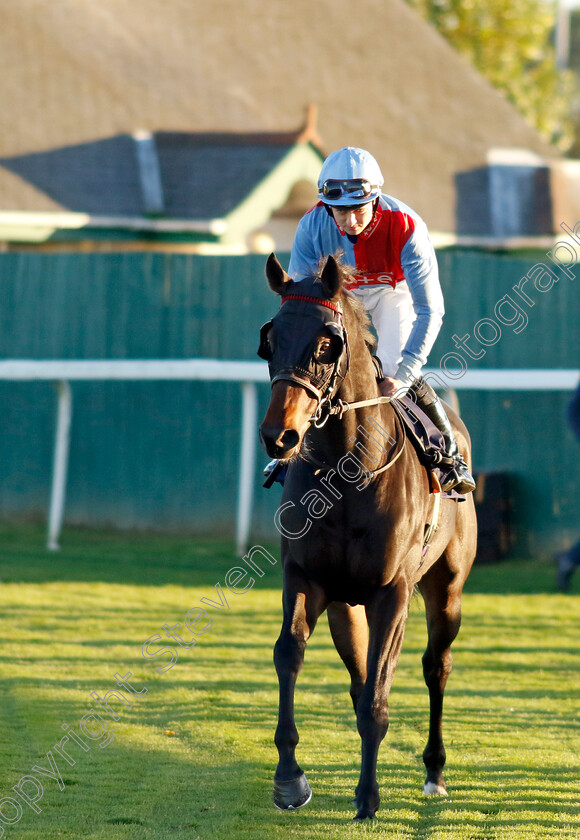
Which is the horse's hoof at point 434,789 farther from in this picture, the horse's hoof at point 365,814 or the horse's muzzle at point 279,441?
the horse's muzzle at point 279,441

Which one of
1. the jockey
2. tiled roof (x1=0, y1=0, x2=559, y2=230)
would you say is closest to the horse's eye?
the jockey

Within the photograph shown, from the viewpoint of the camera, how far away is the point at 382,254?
4.87 meters

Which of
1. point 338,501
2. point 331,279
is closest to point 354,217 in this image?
point 331,279

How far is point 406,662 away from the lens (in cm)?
737

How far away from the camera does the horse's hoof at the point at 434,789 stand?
4832 mm

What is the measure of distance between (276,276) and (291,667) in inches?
59.5

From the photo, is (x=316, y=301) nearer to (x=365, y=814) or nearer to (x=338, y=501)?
(x=338, y=501)

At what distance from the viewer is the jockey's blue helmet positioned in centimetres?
456

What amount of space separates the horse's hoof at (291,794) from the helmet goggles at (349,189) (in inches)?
92.5

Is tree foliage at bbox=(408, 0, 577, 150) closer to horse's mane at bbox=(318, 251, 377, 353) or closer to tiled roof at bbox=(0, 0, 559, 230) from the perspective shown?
tiled roof at bbox=(0, 0, 559, 230)

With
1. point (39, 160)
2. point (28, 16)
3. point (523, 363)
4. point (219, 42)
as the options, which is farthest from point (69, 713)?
point (219, 42)

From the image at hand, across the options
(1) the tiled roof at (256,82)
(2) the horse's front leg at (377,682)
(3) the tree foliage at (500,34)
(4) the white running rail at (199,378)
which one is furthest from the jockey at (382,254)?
(3) the tree foliage at (500,34)

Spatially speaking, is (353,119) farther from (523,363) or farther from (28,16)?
(523,363)

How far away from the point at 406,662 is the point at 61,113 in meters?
12.1
